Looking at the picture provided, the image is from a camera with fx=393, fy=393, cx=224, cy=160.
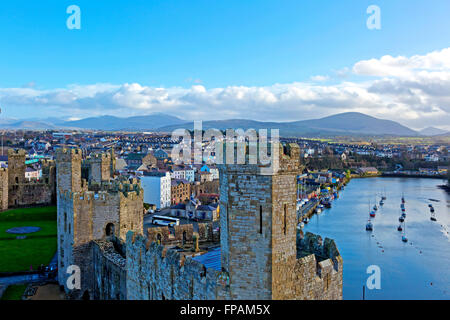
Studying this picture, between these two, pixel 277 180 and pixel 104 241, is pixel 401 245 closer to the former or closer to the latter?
pixel 104 241


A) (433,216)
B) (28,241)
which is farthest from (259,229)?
(433,216)

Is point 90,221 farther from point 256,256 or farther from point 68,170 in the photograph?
point 256,256

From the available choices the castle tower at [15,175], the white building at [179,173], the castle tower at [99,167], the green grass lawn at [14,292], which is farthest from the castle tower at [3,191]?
the white building at [179,173]

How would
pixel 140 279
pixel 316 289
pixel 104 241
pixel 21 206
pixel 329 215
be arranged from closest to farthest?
pixel 316 289 → pixel 140 279 → pixel 104 241 → pixel 21 206 → pixel 329 215

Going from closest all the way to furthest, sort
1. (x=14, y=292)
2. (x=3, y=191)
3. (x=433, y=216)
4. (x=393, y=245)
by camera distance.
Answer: (x=14, y=292) → (x=3, y=191) → (x=393, y=245) → (x=433, y=216)

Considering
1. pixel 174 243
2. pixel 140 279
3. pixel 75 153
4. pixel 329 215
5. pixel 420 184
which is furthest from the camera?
pixel 420 184

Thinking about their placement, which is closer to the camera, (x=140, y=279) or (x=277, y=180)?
(x=277, y=180)
